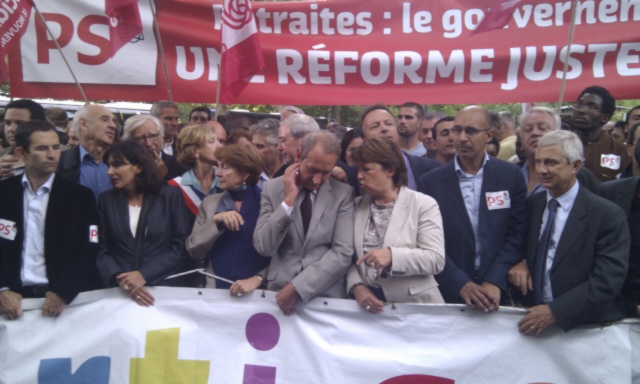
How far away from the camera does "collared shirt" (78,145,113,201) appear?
475 centimetres

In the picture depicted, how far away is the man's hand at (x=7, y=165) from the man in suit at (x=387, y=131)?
2502mm

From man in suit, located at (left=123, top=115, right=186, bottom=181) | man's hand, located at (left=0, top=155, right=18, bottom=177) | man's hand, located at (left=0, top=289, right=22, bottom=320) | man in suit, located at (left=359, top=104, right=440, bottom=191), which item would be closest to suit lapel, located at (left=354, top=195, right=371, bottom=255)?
man in suit, located at (left=359, top=104, right=440, bottom=191)

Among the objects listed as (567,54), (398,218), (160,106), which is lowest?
(398,218)

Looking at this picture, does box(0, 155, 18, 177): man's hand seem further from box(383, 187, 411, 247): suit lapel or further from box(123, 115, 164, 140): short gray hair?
box(383, 187, 411, 247): suit lapel

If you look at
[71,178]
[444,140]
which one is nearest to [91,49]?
[71,178]

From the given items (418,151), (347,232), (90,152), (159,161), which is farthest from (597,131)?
(90,152)

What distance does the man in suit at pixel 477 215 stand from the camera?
382 cm

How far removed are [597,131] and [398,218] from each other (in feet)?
7.73

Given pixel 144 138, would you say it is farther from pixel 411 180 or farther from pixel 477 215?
pixel 477 215

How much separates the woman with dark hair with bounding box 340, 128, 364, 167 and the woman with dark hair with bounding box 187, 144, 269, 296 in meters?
1.01

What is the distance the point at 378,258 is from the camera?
11.6ft

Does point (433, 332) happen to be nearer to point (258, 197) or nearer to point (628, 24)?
point (258, 197)

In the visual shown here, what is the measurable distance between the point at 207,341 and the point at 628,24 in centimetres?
419

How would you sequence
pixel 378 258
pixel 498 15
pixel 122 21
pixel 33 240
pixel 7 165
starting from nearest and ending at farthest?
1. pixel 378 258
2. pixel 33 240
3. pixel 7 165
4. pixel 498 15
5. pixel 122 21
